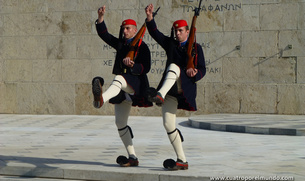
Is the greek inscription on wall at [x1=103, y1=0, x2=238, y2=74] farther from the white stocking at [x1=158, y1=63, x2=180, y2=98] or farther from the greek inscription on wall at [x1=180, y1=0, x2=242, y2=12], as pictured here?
the white stocking at [x1=158, y1=63, x2=180, y2=98]

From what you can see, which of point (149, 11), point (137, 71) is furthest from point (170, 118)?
point (149, 11)

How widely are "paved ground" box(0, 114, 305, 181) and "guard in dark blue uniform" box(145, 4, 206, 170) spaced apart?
1.40 ft

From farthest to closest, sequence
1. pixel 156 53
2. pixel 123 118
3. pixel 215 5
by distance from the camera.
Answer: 1. pixel 156 53
2. pixel 215 5
3. pixel 123 118

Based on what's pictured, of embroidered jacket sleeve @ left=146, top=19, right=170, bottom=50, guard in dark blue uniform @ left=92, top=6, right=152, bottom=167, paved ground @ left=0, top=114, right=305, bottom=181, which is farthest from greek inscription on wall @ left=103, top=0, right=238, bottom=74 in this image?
embroidered jacket sleeve @ left=146, top=19, right=170, bottom=50

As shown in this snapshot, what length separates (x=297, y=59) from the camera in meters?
15.5

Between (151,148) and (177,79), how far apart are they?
2832 millimetres

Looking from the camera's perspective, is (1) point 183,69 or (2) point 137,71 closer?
(1) point 183,69

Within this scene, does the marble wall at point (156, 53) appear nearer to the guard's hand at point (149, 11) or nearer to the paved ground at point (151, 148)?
the paved ground at point (151, 148)

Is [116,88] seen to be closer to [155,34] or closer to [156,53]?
[155,34]

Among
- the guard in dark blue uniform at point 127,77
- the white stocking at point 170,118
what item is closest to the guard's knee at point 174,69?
the white stocking at point 170,118

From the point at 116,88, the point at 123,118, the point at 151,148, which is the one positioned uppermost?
the point at 116,88

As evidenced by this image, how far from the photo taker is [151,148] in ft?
31.8

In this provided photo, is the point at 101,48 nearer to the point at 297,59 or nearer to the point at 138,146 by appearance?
the point at 297,59

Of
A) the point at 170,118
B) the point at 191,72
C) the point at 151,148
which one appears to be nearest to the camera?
the point at 191,72
